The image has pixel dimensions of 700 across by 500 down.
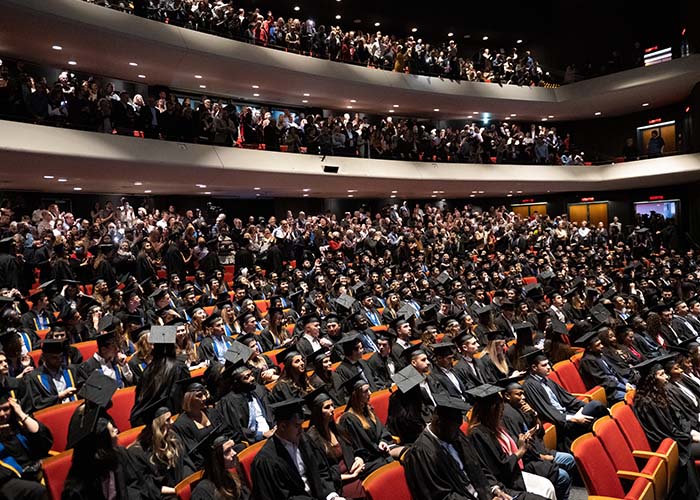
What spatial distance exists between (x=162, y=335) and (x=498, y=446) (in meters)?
3.14

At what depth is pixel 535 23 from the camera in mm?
24703

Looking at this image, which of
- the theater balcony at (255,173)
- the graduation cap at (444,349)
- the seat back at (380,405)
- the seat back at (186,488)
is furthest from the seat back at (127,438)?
the theater balcony at (255,173)

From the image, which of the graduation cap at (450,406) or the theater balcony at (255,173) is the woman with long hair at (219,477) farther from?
the theater balcony at (255,173)

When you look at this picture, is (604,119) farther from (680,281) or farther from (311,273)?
(311,273)

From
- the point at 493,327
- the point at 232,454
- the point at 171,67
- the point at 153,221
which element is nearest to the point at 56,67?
the point at 171,67

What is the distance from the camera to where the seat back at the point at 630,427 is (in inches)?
166

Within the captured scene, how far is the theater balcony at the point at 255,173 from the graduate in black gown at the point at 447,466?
10.0 m

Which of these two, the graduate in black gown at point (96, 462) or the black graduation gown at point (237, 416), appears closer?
the graduate in black gown at point (96, 462)

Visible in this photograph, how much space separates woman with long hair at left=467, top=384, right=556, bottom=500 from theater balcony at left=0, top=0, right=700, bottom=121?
1149 cm

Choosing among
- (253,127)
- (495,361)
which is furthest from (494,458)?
(253,127)

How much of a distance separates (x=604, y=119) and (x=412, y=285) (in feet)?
58.4

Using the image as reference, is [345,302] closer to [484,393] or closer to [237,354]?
[237,354]

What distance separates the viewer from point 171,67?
15.0m

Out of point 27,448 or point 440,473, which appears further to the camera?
point 27,448
